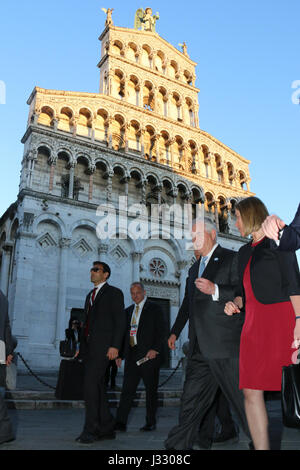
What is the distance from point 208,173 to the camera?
88.8ft

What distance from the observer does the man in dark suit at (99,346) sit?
433 cm

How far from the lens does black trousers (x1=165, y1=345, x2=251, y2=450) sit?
3342mm

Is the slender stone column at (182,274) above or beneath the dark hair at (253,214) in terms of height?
above

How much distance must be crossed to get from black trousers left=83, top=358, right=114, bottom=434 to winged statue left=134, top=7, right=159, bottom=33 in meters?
29.6

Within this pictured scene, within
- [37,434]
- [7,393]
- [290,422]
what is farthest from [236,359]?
[7,393]

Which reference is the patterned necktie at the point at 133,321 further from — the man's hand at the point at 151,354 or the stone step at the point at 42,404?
the stone step at the point at 42,404

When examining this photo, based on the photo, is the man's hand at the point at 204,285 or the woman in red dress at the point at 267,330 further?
the man's hand at the point at 204,285

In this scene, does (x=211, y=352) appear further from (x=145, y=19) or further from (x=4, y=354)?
(x=145, y=19)

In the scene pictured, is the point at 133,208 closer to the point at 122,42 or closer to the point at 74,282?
the point at 74,282

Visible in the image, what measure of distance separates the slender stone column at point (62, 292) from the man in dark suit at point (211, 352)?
1477 cm

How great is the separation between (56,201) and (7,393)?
12294 millimetres

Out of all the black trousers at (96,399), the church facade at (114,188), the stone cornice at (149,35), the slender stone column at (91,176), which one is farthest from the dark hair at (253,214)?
the stone cornice at (149,35)

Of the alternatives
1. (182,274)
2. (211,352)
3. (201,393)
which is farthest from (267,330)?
(182,274)

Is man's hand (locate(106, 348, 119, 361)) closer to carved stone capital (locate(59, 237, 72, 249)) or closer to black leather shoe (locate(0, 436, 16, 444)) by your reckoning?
black leather shoe (locate(0, 436, 16, 444))
